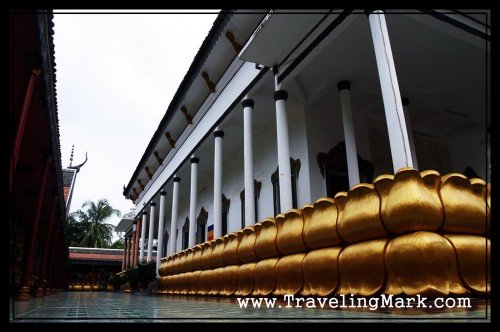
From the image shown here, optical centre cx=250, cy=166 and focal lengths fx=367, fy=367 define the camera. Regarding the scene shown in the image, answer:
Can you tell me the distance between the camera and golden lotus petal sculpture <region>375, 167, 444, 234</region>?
9.20ft

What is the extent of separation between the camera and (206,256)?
7.08 m

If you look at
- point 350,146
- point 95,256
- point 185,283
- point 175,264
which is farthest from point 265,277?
point 95,256

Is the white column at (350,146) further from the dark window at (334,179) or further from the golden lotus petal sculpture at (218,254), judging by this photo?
the golden lotus petal sculpture at (218,254)

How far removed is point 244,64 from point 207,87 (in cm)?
216

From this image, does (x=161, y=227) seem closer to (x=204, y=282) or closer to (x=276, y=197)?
(x=276, y=197)

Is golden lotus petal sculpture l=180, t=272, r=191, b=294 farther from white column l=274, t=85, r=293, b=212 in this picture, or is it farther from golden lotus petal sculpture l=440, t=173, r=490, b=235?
golden lotus petal sculpture l=440, t=173, r=490, b=235

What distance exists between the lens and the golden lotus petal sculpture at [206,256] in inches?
274

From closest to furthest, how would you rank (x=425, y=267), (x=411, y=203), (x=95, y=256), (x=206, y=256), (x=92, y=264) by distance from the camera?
(x=425, y=267) < (x=411, y=203) < (x=206, y=256) < (x=92, y=264) < (x=95, y=256)

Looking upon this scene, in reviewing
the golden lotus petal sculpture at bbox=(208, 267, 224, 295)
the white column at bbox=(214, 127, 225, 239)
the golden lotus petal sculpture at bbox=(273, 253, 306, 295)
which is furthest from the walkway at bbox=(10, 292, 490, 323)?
the white column at bbox=(214, 127, 225, 239)

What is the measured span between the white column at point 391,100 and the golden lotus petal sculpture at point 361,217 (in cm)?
65

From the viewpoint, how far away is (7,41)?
56.6 inches

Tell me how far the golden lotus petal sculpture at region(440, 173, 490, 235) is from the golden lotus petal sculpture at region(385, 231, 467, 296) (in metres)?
0.25

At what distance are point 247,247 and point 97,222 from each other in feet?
112

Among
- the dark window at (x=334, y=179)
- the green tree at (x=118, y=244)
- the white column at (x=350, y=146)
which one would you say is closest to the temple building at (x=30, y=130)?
the white column at (x=350, y=146)
